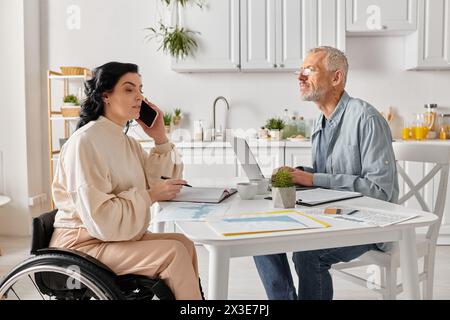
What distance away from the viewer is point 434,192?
4066mm

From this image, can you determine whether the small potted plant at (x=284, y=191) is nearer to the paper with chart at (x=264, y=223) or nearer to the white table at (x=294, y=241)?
the paper with chart at (x=264, y=223)

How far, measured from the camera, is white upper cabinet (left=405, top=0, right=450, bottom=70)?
4.08 meters

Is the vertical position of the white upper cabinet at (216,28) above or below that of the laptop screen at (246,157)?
above

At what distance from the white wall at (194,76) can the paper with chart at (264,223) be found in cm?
310

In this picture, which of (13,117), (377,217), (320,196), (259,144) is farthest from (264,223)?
(13,117)

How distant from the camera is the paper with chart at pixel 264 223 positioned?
1342 millimetres

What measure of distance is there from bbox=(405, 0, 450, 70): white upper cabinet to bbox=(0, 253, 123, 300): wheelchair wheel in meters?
3.52

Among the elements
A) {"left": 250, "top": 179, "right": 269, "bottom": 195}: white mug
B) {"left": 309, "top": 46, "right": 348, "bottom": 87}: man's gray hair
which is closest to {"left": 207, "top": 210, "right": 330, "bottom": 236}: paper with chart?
→ {"left": 250, "top": 179, "right": 269, "bottom": 195}: white mug

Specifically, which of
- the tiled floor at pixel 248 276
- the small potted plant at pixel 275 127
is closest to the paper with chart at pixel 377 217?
the tiled floor at pixel 248 276

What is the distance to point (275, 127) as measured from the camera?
4.27m

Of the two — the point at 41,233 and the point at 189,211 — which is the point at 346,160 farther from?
the point at 41,233

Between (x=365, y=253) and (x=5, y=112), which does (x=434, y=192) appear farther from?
(x=5, y=112)

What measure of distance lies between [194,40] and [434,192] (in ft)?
7.68
